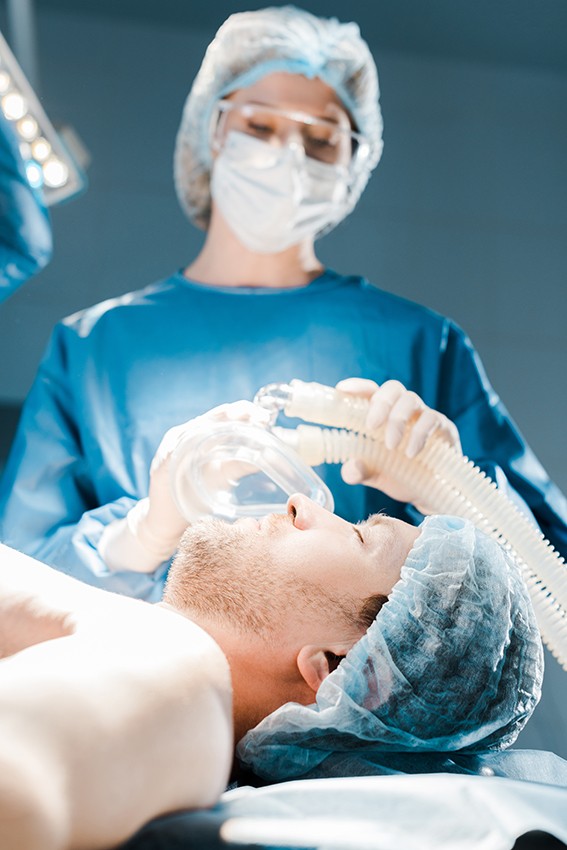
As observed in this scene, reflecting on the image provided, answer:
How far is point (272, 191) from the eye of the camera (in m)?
2.16

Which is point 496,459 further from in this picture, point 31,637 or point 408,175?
point 31,637

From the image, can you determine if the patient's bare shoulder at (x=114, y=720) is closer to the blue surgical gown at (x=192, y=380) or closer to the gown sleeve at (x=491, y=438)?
the blue surgical gown at (x=192, y=380)

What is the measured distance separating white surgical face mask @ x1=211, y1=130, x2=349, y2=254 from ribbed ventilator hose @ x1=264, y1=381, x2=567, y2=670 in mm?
548

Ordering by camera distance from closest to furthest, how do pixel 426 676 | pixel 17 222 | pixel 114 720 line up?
pixel 114 720, pixel 426 676, pixel 17 222

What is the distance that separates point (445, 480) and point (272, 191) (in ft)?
2.60

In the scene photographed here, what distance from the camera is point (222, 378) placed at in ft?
6.78

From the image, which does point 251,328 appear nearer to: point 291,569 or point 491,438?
point 491,438

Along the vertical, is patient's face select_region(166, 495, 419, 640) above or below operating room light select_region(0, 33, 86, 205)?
below

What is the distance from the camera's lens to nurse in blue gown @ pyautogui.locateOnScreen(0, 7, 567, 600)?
2.02 metres

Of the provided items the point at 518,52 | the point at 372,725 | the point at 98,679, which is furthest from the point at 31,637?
the point at 518,52

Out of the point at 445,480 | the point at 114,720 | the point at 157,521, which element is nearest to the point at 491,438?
the point at 445,480

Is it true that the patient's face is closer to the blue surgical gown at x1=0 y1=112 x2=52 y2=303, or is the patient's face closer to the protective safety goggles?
the blue surgical gown at x1=0 y1=112 x2=52 y2=303

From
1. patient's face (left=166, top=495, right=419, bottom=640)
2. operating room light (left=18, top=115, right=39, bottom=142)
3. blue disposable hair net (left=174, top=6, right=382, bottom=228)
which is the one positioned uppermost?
blue disposable hair net (left=174, top=6, right=382, bottom=228)

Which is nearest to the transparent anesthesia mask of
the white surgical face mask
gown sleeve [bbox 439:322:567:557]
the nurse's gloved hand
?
the nurse's gloved hand
